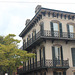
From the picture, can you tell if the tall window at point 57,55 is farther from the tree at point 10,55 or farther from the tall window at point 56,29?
the tree at point 10,55

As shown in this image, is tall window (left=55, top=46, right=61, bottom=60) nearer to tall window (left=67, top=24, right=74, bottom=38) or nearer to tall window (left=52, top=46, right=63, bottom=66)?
tall window (left=52, top=46, right=63, bottom=66)

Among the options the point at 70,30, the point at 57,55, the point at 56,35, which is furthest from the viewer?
the point at 70,30

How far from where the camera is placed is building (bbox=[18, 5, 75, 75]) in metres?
20.5

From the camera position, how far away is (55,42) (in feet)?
71.1

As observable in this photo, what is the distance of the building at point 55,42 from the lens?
20.5 m

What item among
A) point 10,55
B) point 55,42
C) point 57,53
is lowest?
point 10,55

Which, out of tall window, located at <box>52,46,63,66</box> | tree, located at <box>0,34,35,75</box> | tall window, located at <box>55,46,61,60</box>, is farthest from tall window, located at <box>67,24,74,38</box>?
tree, located at <box>0,34,35,75</box>

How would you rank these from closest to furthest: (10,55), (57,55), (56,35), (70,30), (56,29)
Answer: (10,55) → (57,55) → (56,35) → (56,29) → (70,30)

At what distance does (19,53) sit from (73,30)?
29.2 ft

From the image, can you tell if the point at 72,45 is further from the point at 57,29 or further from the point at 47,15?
the point at 47,15

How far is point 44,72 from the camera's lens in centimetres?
2083

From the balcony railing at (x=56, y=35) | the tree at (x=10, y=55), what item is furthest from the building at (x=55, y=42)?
the tree at (x=10, y=55)

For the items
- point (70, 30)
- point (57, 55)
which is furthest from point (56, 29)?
point (57, 55)

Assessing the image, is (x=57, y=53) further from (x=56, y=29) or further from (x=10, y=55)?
(x=10, y=55)
